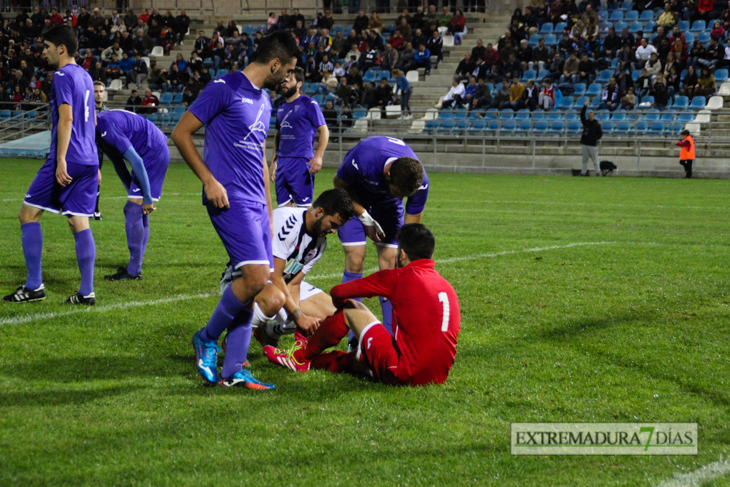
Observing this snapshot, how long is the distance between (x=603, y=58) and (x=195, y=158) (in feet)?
88.7

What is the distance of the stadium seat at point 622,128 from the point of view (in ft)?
84.9

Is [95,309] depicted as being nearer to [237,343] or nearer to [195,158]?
[237,343]

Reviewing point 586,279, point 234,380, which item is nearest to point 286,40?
point 234,380

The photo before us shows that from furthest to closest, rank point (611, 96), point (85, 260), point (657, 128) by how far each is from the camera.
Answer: point (611, 96) < point (657, 128) < point (85, 260)

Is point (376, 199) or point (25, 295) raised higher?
point (376, 199)

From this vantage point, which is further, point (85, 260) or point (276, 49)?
point (85, 260)

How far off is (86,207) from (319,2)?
37.2 m

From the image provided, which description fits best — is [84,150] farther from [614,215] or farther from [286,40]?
[614,215]

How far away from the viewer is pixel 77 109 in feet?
21.9

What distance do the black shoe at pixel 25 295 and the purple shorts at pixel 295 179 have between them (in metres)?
3.35

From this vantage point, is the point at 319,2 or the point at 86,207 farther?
the point at 319,2

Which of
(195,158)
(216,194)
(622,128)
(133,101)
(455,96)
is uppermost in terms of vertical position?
(195,158)

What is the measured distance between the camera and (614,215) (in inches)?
562

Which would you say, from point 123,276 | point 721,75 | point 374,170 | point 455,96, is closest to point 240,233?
point 374,170
